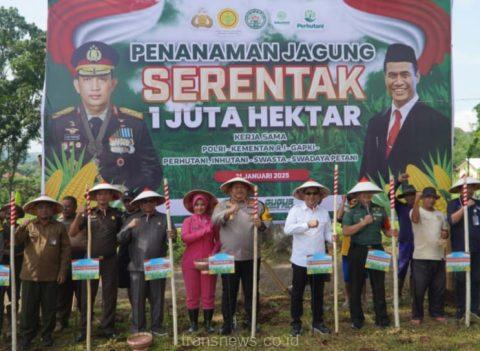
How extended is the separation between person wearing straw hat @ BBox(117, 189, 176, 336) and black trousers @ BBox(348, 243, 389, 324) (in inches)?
79.5

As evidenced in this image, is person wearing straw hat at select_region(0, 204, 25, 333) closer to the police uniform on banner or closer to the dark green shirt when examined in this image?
the police uniform on banner

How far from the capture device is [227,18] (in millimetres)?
6648

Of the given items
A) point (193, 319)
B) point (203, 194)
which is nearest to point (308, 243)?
point (203, 194)

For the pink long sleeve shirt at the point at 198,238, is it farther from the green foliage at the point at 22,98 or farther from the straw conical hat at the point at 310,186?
the green foliage at the point at 22,98

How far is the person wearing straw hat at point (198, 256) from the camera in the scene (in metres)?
5.30

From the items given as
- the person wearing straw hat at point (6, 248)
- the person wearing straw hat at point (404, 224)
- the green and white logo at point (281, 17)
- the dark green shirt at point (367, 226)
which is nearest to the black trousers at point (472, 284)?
the person wearing straw hat at point (404, 224)

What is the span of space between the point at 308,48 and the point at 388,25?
1212 mm

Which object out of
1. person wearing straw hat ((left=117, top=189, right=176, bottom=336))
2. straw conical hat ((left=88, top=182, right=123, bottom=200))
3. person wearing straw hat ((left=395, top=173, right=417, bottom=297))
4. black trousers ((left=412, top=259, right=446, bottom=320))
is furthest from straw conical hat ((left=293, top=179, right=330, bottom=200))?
straw conical hat ((left=88, top=182, right=123, bottom=200))

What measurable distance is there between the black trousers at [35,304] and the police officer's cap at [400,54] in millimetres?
5298

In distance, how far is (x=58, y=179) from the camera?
6.48 m

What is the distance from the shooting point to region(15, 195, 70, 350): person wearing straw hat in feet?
16.3

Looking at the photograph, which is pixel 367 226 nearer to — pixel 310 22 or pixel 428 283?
pixel 428 283

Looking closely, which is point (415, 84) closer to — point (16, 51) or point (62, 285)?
point (62, 285)

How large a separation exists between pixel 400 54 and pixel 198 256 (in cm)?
410
